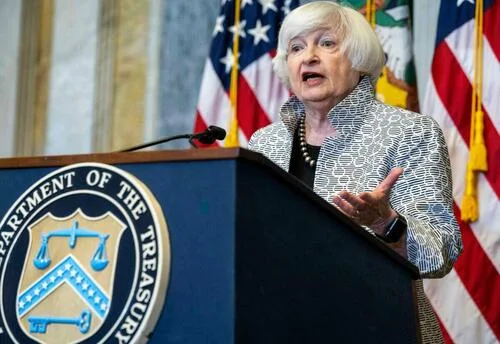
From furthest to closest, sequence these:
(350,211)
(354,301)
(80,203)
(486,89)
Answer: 1. (486,89)
2. (350,211)
3. (354,301)
4. (80,203)

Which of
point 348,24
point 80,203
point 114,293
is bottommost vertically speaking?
point 114,293

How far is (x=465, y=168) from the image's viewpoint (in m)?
3.93

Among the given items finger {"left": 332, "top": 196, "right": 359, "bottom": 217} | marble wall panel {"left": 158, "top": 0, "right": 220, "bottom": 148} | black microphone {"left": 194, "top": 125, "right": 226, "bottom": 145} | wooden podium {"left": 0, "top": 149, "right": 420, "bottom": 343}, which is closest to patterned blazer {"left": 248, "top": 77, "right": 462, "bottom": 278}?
finger {"left": 332, "top": 196, "right": 359, "bottom": 217}

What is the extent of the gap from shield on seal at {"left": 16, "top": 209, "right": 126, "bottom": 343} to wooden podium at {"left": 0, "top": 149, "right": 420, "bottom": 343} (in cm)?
2

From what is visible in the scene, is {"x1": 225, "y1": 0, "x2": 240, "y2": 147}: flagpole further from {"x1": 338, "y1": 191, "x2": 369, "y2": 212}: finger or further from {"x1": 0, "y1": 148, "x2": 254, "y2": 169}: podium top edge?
{"x1": 0, "y1": 148, "x2": 254, "y2": 169}: podium top edge

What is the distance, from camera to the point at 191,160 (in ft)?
4.48

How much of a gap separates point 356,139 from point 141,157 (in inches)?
46.5

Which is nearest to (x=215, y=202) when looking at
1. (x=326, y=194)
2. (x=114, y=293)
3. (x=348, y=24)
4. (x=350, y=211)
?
(x=114, y=293)

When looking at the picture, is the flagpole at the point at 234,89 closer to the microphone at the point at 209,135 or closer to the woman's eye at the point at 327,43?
the woman's eye at the point at 327,43

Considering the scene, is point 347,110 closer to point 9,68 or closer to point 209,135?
point 209,135

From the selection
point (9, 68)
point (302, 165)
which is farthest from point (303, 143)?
point (9, 68)

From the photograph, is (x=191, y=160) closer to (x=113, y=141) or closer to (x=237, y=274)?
(x=237, y=274)

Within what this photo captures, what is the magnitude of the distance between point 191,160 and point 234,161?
0.23ft

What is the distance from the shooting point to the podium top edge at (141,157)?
134 centimetres
